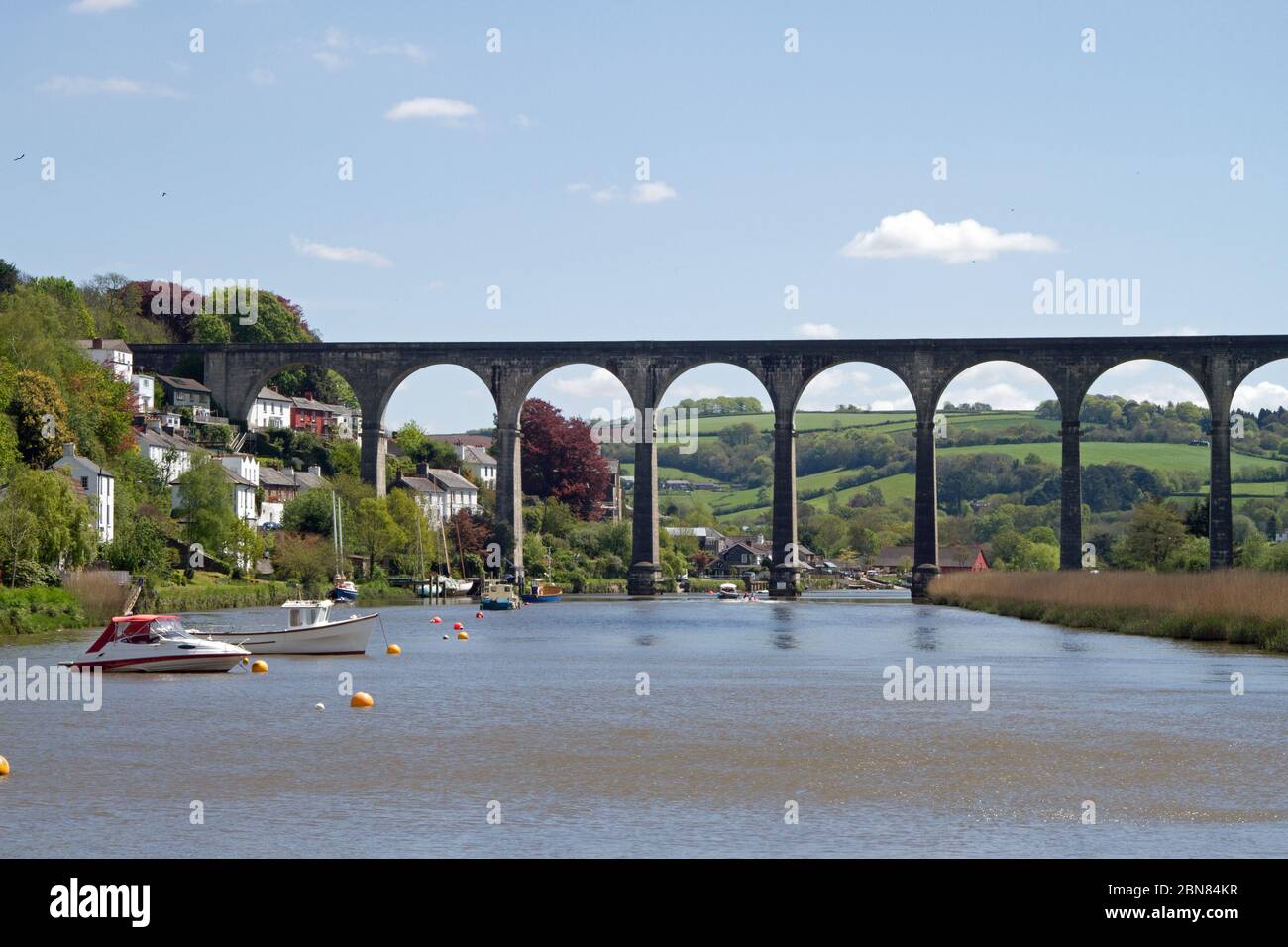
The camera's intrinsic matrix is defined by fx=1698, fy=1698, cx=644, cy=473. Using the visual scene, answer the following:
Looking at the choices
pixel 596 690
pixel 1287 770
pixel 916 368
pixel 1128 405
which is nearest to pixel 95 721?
pixel 596 690

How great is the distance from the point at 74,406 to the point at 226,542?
909 centimetres

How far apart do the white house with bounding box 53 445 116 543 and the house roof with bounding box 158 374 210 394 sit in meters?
25.4

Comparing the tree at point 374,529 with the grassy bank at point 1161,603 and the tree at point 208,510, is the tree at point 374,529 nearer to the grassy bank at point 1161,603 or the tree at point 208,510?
the tree at point 208,510

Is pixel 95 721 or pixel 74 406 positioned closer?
pixel 95 721

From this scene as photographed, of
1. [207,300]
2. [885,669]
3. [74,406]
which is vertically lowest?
[885,669]

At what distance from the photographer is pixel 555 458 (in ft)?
403

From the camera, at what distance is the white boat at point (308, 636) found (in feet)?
142

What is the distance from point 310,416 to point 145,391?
28.5 metres

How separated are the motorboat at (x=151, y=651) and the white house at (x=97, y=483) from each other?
31563 mm

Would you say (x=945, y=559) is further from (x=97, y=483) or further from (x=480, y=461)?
(x=97, y=483)

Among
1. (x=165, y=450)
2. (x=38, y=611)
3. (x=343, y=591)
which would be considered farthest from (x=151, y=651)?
(x=165, y=450)

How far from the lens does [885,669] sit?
133 ft

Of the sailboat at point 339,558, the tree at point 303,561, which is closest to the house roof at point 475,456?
the sailboat at point 339,558
